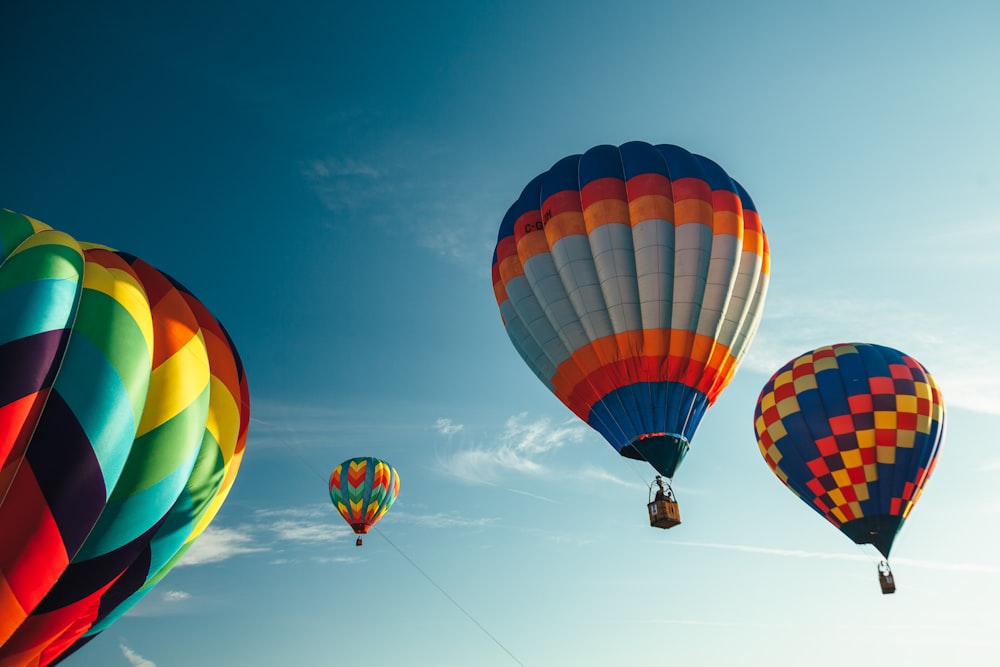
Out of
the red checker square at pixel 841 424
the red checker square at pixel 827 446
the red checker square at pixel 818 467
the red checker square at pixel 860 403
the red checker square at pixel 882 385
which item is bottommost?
the red checker square at pixel 818 467

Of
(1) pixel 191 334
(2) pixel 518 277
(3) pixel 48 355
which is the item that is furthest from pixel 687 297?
(3) pixel 48 355

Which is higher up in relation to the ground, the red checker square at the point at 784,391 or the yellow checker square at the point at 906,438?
the red checker square at the point at 784,391

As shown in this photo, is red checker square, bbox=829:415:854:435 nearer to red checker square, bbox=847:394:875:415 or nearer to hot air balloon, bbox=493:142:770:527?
red checker square, bbox=847:394:875:415

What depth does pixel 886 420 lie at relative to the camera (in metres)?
15.5

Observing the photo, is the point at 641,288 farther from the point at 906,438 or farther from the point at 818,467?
the point at 906,438

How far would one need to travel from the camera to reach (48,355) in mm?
4973

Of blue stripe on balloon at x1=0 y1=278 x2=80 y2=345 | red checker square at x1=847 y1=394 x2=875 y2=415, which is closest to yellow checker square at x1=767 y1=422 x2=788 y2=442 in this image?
red checker square at x1=847 y1=394 x2=875 y2=415

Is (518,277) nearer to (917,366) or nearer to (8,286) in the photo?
(8,286)

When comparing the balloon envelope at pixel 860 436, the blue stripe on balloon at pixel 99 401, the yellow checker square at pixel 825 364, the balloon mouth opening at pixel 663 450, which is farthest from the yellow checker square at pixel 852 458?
the blue stripe on balloon at pixel 99 401

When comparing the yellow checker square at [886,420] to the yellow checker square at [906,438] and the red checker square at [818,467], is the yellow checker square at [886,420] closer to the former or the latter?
the yellow checker square at [906,438]

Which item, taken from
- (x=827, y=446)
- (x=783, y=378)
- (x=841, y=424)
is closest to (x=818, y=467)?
(x=827, y=446)

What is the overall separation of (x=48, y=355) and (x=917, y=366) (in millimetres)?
18819

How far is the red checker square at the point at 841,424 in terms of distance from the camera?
1564 cm

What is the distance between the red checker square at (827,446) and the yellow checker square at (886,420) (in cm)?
108
